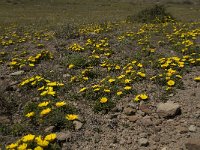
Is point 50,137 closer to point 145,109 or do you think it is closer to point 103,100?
point 103,100

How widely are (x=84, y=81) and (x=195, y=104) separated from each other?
318 centimetres

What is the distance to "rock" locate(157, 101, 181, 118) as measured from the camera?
7355mm

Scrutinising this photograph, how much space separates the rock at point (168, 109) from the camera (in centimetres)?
736

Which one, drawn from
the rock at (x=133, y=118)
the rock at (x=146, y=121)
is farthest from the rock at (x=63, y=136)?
the rock at (x=146, y=121)

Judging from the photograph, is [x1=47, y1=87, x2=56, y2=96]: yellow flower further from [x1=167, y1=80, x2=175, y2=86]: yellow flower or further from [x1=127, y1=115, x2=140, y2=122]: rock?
[x1=167, y1=80, x2=175, y2=86]: yellow flower

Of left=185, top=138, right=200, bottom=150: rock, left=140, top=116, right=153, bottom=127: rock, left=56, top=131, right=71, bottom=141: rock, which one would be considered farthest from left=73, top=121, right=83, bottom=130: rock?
left=185, top=138, right=200, bottom=150: rock

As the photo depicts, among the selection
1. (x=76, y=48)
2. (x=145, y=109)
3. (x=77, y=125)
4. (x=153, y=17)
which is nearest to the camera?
(x=77, y=125)

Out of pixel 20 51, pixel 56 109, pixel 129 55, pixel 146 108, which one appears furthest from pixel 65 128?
pixel 20 51

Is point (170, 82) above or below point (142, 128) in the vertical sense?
above

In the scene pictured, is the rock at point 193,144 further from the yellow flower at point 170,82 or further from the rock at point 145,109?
the yellow flower at point 170,82

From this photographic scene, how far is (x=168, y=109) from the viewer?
747cm

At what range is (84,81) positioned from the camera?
9.45 metres

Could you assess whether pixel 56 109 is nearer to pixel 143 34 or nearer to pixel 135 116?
pixel 135 116

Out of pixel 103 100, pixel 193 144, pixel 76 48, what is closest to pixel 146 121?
pixel 103 100
